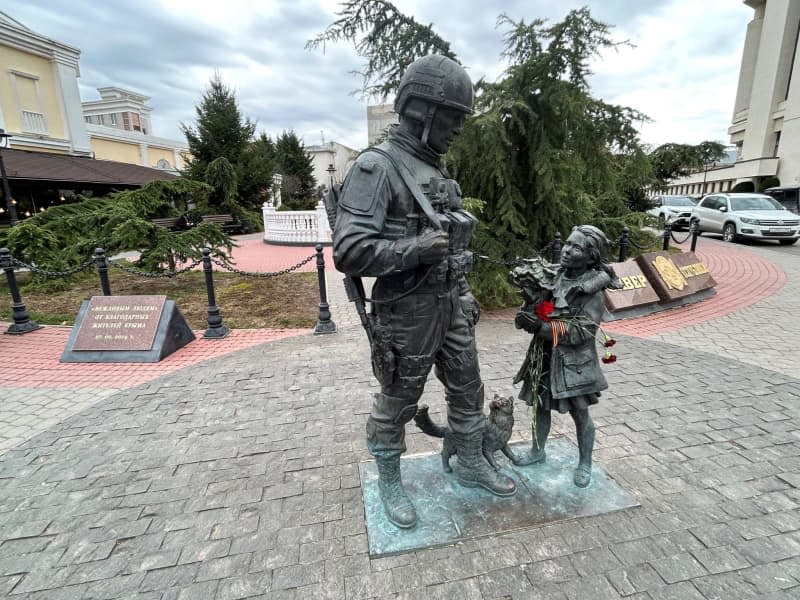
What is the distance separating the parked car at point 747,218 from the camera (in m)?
14.6

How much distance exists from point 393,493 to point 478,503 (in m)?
0.57

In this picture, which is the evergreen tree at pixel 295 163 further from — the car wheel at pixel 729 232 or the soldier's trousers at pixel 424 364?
the soldier's trousers at pixel 424 364

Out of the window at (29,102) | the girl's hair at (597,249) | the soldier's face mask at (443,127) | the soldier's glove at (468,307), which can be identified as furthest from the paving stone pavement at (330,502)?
the window at (29,102)

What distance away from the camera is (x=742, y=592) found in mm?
2230

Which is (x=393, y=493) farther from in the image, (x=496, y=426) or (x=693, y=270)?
(x=693, y=270)

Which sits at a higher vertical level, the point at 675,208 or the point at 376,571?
the point at 675,208

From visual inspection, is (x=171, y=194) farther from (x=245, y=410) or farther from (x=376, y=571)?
(x=376, y=571)

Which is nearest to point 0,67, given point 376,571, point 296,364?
point 296,364

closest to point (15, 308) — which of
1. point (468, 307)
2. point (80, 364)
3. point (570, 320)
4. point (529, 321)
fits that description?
point (80, 364)

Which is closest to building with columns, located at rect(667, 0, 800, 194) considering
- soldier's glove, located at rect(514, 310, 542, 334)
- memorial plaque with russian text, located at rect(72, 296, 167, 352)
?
soldier's glove, located at rect(514, 310, 542, 334)

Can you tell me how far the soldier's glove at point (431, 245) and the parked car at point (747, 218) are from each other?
14831mm

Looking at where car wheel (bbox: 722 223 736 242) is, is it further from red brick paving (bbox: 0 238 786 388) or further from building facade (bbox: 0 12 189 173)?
building facade (bbox: 0 12 189 173)

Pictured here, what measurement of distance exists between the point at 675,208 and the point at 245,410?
2120 cm

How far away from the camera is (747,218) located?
1512cm
